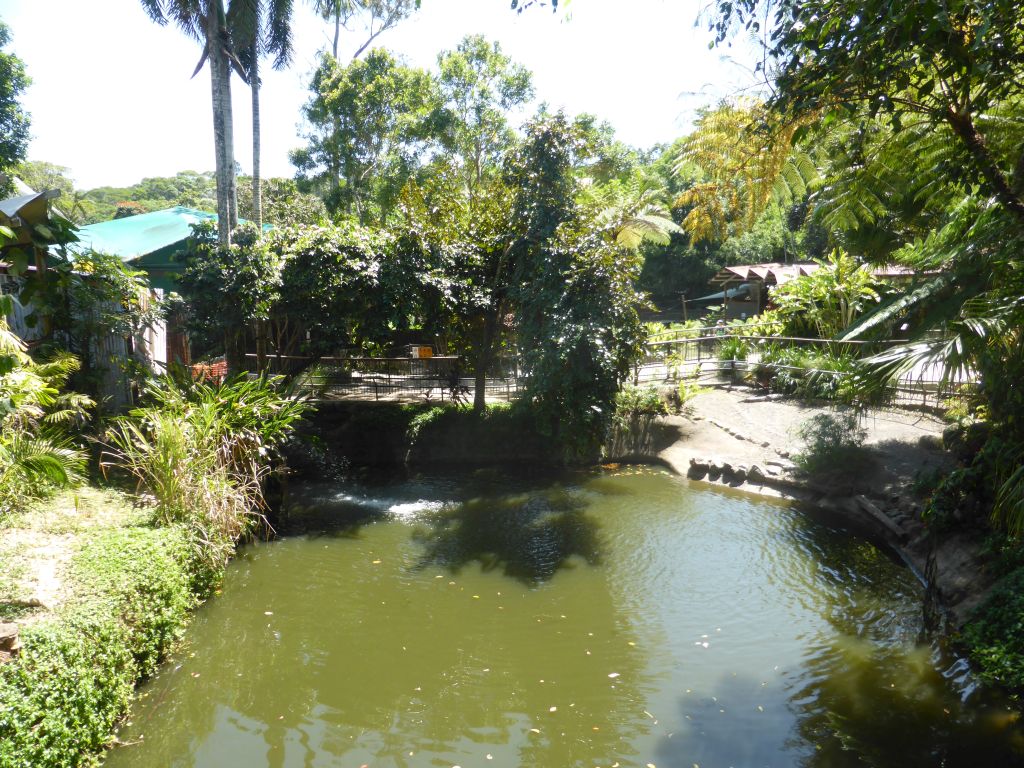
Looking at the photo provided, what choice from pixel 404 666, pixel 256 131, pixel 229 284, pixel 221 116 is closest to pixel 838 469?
pixel 404 666

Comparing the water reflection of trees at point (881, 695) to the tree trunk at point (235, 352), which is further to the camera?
the tree trunk at point (235, 352)

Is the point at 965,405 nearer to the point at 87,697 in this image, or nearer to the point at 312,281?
the point at 312,281

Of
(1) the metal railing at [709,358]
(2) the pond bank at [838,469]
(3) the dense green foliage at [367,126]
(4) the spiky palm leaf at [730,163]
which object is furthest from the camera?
(3) the dense green foliage at [367,126]

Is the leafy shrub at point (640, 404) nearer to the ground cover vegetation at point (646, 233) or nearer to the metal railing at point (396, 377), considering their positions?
the ground cover vegetation at point (646, 233)

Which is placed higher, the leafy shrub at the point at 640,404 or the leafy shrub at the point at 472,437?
the leafy shrub at the point at 640,404

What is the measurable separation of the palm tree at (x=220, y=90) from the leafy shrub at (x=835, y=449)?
12945mm

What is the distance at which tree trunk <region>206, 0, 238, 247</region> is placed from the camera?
15586 millimetres

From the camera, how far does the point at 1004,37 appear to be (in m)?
5.59

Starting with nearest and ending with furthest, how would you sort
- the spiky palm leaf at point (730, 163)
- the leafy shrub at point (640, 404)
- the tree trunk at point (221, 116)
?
the spiky palm leaf at point (730, 163), the leafy shrub at point (640, 404), the tree trunk at point (221, 116)

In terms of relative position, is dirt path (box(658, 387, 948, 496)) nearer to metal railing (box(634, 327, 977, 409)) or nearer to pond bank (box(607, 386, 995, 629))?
pond bank (box(607, 386, 995, 629))

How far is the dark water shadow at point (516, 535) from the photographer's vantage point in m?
8.96

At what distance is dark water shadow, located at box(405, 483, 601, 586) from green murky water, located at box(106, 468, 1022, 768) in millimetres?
52

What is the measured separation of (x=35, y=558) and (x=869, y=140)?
10001 millimetres

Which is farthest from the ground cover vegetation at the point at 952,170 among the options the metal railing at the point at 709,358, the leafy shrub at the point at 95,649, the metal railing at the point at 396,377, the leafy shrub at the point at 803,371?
the metal railing at the point at 396,377
